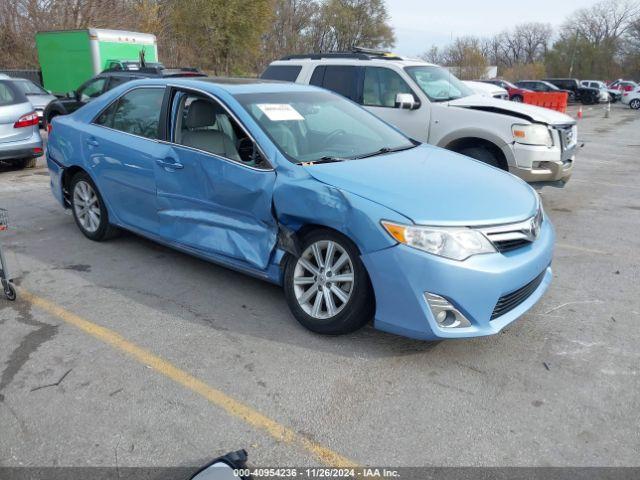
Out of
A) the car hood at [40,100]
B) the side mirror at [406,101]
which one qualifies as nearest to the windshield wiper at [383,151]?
the side mirror at [406,101]

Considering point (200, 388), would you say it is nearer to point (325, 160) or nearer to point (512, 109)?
point (325, 160)

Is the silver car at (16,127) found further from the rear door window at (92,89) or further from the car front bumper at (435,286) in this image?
the car front bumper at (435,286)

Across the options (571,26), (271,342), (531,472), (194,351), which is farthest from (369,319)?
(571,26)

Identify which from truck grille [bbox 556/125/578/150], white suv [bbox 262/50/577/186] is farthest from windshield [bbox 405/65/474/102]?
truck grille [bbox 556/125/578/150]

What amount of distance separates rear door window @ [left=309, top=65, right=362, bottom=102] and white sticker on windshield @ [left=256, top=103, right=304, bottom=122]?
381 cm

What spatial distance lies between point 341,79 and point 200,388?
19.7 feet

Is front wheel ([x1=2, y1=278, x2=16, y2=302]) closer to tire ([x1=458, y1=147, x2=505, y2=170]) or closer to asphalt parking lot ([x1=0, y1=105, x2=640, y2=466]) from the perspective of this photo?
asphalt parking lot ([x1=0, y1=105, x2=640, y2=466])

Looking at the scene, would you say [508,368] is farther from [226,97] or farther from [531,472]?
[226,97]

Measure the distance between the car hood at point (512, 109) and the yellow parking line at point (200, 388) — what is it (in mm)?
5416

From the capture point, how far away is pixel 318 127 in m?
4.46

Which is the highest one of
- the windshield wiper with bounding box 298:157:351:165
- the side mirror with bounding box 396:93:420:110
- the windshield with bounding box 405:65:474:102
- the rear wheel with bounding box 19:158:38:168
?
the windshield with bounding box 405:65:474:102

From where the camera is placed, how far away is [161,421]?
2863 millimetres

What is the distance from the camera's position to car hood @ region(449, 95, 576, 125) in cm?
697

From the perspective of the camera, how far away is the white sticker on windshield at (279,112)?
4.25 metres
